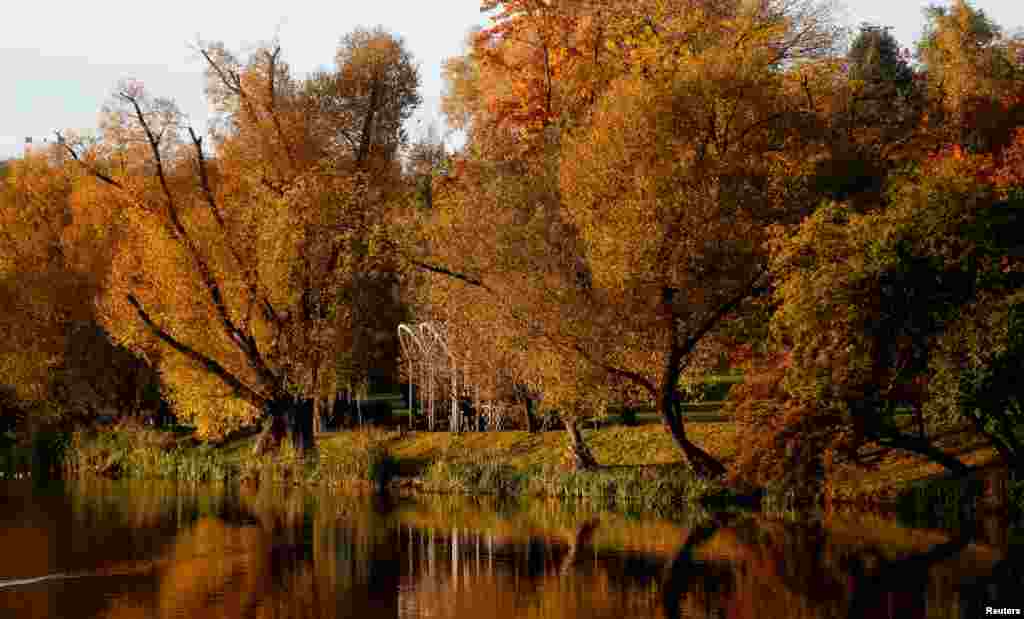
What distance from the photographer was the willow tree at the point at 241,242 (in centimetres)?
4025

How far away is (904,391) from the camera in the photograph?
29250 millimetres

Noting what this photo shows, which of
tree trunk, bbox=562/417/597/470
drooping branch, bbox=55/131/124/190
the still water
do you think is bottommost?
the still water

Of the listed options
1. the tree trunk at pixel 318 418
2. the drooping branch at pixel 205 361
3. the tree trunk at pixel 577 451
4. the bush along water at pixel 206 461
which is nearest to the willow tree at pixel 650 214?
the tree trunk at pixel 577 451

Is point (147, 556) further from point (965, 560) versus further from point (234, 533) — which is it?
point (965, 560)

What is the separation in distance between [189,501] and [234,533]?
6.77m

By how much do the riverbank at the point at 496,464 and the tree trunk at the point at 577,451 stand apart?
1.47 feet

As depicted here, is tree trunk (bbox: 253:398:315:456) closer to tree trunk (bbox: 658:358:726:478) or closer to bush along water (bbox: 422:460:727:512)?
bush along water (bbox: 422:460:727:512)

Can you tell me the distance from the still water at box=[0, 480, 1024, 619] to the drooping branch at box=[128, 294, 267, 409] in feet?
26.6

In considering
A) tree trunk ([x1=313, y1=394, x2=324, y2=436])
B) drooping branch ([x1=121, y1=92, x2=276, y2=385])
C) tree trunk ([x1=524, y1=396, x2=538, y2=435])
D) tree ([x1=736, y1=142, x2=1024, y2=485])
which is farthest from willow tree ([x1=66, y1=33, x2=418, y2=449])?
tree ([x1=736, y1=142, x2=1024, y2=485])

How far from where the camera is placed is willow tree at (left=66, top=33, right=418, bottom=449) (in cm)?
4025

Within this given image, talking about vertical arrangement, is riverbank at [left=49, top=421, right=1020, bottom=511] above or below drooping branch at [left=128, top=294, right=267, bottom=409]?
below

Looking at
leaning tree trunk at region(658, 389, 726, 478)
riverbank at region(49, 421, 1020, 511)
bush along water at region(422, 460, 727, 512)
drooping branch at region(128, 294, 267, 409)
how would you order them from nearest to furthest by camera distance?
riverbank at region(49, 421, 1020, 511), bush along water at region(422, 460, 727, 512), leaning tree trunk at region(658, 389, 726, 478), drooping branch at region(128, 294, 267, 409)

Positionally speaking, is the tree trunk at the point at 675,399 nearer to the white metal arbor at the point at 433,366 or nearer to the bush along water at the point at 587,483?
the bush along water at the point at 587,483

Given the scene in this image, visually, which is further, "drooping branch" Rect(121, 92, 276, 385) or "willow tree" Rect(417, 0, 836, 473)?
"drooping branch" Rect(121, 92, 276, 385)
